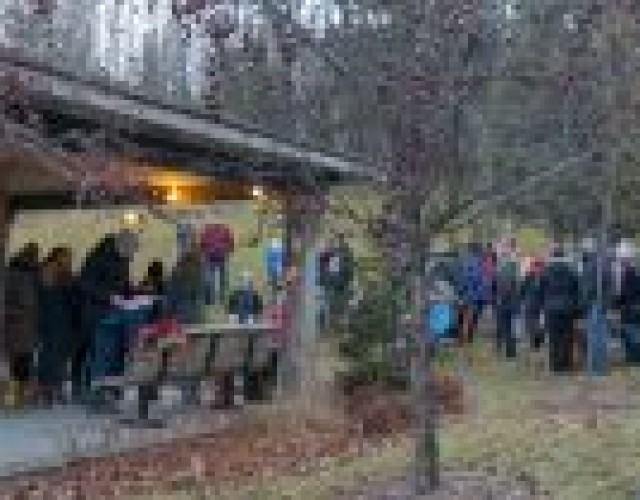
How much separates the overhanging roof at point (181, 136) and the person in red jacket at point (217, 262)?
432cm

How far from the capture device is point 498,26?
984cm

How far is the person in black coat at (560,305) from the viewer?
742 inches

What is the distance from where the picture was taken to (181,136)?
13484 mm

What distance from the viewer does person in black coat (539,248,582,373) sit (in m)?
18.9

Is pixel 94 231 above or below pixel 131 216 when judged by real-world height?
above

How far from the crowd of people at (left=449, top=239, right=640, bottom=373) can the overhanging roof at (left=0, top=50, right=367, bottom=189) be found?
611cm

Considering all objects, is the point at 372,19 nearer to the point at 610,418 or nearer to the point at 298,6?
the point at 298,6

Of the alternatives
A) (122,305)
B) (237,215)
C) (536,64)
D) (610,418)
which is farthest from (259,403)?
(536,64)

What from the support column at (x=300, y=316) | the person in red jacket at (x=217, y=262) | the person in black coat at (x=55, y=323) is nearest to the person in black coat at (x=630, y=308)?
the support column at (x=300, y=316)

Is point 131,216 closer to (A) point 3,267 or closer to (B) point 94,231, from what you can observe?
(A) point 3,267

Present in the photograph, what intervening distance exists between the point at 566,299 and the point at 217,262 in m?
5.74

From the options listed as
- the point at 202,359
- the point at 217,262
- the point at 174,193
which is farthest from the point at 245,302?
the point at 202,359

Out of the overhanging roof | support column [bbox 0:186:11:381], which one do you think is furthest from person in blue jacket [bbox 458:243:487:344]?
the overhanging roof

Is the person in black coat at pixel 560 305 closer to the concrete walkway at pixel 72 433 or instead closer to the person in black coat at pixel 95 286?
the concrete walkway at pixel 72 433
